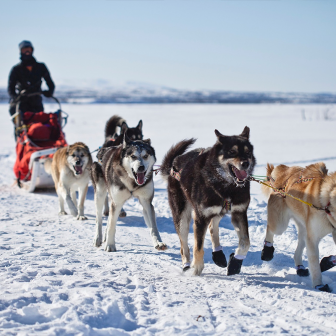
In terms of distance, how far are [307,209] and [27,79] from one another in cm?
608

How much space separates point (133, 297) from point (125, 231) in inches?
84.3

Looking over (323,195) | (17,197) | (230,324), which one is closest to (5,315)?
(230,324)

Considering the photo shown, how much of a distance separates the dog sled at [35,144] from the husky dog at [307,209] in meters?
3.97

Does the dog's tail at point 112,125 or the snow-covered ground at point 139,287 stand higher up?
the dog's tail at point 112,125

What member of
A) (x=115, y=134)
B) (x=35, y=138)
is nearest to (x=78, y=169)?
(x=115, y=134)

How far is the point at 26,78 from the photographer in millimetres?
7566

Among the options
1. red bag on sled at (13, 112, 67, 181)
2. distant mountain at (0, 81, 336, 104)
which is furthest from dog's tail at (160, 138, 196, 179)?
distant mountain at (0, 81, 336, 104)

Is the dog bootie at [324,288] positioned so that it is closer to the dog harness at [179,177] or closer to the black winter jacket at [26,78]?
the dog harness at [179,177]

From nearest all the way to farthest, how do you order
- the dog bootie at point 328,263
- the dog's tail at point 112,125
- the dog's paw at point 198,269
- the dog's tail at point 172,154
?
the dog bootie at point 328,263 < the dog's paw at point 198,269 < the dog's tail at point 172,154 < the dog's tail at point 112,125

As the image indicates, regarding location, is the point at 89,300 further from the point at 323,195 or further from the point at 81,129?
the point at 81,129

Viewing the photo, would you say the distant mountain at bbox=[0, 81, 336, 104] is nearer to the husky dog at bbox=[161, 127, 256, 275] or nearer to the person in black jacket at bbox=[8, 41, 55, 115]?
the person in black jacket at bbox=[8, 41, 55, 115]

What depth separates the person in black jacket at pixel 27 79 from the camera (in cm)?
742

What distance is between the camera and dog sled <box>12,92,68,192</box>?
658 centimetres

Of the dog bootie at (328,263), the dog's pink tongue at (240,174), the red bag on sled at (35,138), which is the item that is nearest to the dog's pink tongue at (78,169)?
the red bag on sled at (35,138)
